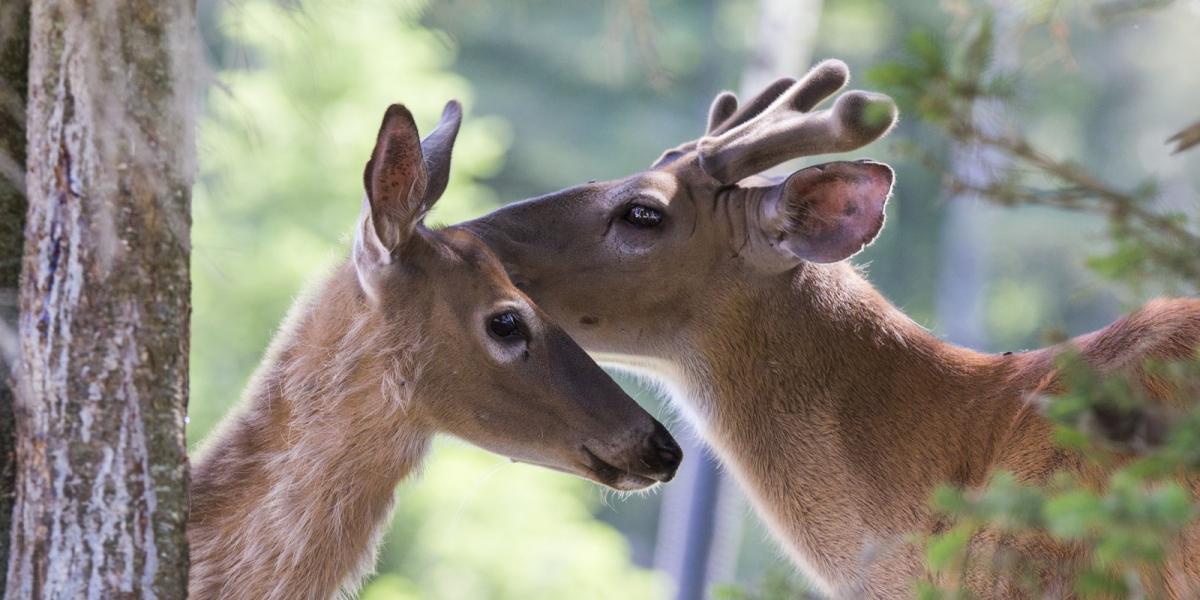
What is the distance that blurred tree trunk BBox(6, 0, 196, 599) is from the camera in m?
3.42

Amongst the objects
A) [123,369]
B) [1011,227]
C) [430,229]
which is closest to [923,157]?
[123,369]

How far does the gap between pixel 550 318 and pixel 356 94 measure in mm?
10091

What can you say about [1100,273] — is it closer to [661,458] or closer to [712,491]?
[661,458]

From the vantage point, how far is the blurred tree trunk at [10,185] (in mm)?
3791

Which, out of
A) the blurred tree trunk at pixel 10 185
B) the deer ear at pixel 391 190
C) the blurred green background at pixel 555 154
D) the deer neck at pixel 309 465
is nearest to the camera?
the blurred tree trunk at pixel 10 185

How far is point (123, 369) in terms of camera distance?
137 inches

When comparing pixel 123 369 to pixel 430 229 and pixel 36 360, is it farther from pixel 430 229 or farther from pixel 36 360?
pixel 430 229

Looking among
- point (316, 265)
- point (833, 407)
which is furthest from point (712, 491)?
point (833, 407)

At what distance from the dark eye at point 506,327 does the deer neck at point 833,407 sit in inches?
27.7

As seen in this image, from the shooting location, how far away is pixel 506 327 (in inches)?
189

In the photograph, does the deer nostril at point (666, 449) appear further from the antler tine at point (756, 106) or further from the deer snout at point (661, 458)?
the antler tine at point (756, 106)

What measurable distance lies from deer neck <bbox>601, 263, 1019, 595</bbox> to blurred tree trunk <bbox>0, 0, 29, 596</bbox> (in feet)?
7.56

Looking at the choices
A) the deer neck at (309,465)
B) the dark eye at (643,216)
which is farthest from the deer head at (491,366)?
the dark eye at (643,216)

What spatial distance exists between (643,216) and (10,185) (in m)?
2.28
